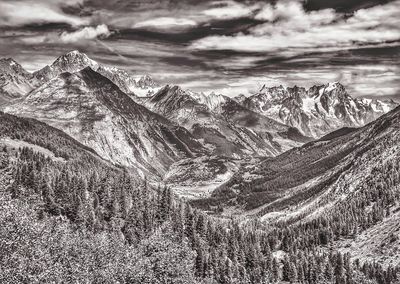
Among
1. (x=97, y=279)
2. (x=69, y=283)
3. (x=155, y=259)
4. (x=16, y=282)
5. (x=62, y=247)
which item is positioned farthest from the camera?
(x=62, y=247)

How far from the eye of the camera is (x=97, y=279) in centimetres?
8788

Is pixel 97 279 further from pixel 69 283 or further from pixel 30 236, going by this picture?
pixel 30 236

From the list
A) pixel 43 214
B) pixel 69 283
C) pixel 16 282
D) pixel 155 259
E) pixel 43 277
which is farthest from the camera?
pixel 43 214

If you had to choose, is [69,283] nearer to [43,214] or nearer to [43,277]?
[43,277]

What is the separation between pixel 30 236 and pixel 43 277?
20.4 meters

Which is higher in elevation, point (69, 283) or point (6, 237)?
point (6, 237)

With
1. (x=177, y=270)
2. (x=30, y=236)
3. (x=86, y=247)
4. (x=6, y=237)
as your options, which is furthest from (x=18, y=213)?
(x=86, y=247)

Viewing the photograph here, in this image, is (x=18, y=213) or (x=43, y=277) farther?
(x=18, y=213)

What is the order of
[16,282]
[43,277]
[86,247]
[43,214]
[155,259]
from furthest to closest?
[43,214]
[86,247]
[155,259]
[43,277]
[16,282]

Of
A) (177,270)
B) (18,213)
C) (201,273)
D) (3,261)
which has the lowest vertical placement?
(201,273)

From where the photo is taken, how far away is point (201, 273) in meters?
198

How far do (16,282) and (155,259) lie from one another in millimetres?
48318

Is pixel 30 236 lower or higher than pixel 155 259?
higher

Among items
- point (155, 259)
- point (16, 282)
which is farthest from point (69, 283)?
point (155, 259)
